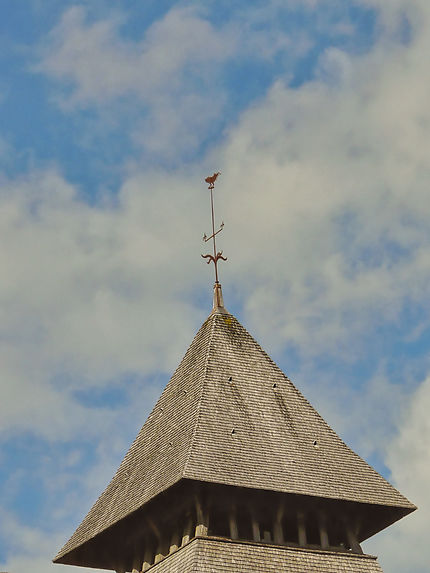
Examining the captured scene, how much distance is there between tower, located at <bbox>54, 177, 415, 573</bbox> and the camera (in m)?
32.1

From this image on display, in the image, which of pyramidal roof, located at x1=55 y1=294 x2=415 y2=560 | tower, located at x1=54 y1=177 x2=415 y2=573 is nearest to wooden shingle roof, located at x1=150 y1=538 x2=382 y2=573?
tower, located at x1=54 y1=177 x2=415 y2=573

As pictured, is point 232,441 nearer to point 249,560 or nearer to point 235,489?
point 235,489

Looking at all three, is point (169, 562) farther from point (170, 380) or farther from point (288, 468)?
point (170, 380)

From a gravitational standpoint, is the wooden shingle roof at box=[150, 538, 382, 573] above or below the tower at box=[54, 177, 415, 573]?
below

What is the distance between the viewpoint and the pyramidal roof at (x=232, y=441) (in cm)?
3291

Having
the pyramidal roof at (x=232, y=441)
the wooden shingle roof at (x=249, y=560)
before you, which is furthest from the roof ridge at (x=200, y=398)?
the wooden shingle roof at (x=249, y=560)

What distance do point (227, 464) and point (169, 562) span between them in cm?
250

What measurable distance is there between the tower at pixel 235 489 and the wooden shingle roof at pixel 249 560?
0.03m

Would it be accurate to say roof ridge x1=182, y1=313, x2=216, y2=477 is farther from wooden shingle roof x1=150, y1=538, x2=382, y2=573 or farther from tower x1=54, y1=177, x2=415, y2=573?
wooden shingle roof x1=150, y1=538, x2=382, y2=573

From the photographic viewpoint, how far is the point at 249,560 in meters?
31.5

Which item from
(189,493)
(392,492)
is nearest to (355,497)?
(392,492)

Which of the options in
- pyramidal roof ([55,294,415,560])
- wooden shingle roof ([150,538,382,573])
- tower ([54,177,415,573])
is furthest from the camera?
pyramidal roof ([55,294,415,560])

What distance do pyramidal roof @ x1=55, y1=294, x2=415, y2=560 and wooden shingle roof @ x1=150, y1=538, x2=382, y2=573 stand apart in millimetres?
1336

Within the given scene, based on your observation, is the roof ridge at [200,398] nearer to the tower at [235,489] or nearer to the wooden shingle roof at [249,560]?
the tower at [235,489]
